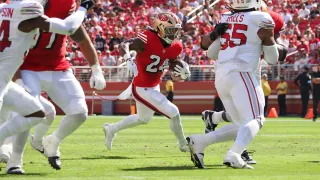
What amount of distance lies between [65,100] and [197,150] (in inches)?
59.0

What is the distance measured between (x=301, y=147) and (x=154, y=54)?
273 cm

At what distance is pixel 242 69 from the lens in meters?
8.51

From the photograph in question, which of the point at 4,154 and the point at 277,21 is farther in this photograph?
the point at 277,21

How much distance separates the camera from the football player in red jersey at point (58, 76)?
8266 mm

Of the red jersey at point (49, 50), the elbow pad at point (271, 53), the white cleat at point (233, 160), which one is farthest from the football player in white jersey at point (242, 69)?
the red jersey at point (49, 50)

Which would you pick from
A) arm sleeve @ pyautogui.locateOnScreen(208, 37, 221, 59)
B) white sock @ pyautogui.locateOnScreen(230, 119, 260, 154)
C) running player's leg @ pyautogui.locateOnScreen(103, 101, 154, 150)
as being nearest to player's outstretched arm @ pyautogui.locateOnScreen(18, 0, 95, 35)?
arm sleeve @ pyautogui.locateOnScreen(208, 37, 221, 59)

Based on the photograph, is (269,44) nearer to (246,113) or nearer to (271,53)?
(271,53)

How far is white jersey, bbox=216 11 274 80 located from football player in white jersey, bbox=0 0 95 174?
178 cm

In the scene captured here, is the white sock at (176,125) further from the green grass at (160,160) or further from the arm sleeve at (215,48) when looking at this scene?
the arm sleeve at (215,48)

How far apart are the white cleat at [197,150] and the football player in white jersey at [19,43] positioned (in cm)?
179

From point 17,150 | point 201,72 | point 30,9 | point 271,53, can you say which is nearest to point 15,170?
point 17,150

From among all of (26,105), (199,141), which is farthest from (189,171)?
(26,105)

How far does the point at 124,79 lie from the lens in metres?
26.9

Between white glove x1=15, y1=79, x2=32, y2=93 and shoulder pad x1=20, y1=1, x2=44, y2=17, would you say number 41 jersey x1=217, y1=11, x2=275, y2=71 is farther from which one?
shoulder pad x1=20, y1=1, x2=44, y2=17
